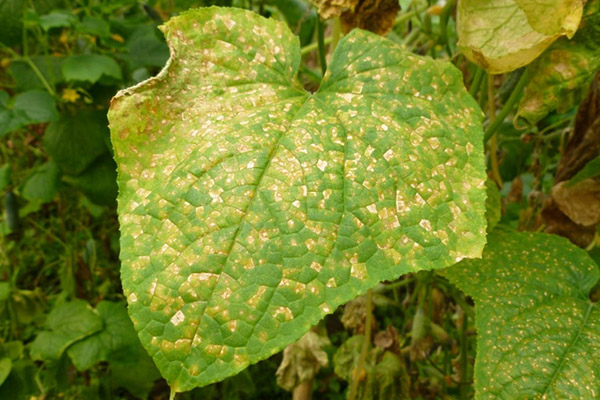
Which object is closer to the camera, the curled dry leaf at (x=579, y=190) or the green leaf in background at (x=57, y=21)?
the curled dry leaf at (x=579, y=190)

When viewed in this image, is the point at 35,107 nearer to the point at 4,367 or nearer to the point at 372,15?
the point at 4,367

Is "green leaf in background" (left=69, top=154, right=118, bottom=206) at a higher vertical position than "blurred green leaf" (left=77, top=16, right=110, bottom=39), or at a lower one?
lower

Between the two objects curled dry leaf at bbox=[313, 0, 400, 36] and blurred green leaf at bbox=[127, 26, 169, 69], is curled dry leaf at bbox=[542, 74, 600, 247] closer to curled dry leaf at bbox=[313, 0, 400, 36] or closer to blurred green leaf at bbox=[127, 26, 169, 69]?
curled dry leaf at bbox=[313, 0, 400, 36]

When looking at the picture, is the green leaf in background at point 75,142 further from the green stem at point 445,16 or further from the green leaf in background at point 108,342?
the green stem at point 445,16

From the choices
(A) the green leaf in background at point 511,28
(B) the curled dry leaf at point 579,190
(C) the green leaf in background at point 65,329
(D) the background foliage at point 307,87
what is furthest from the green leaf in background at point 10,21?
(B) the curled dry leaf at point 579,190

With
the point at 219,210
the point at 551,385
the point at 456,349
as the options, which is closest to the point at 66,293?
the point at 456,349

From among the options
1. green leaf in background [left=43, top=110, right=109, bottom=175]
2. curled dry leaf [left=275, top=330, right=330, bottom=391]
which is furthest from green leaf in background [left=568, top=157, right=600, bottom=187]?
green leaf in background [left=43, top=110, right=109, bottom=175]

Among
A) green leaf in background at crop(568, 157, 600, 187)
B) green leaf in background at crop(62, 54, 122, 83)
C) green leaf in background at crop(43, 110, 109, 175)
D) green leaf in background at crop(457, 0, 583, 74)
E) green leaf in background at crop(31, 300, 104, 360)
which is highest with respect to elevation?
green leaf in background at crop(457, 0, 583, 74)
